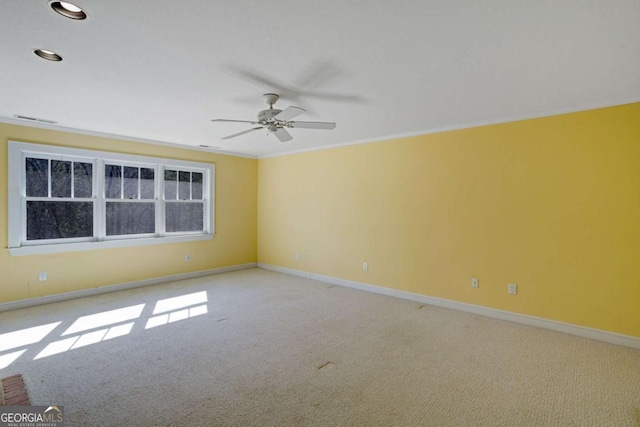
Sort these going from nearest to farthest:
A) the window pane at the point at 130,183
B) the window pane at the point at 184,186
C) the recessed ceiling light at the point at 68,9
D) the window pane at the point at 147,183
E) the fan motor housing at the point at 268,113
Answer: the recessed ceiling light at the point at 68,9, the fan motor housing at the point at 268,113, the window pane at the point at 130,183, the window pane at the point at 147,183, the window pane at the point at 184,186

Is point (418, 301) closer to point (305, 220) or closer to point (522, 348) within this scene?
point (522, 348)

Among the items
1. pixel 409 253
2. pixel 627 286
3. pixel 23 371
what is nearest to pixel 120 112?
pixel 23 371

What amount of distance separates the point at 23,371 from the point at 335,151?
458cm

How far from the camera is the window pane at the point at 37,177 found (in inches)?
162

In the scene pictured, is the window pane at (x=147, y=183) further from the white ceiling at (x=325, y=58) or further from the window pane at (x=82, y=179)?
the white ceiling at (x=325, y=58)

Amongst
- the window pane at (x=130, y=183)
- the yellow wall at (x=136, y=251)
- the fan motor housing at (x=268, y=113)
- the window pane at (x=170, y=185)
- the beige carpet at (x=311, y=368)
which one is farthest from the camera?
the window pane at (x=170, y=185)

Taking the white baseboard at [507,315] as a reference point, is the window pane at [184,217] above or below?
above

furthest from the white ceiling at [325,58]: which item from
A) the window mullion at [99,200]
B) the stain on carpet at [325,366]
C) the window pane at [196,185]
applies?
the stain on carpet at [325,366]

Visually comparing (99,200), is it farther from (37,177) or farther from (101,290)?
(101,290)

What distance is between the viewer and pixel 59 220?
4383 millimetres

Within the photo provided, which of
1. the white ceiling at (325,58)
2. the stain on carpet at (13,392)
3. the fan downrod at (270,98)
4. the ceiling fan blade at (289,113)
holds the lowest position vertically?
the stain on carpet at (13,392)

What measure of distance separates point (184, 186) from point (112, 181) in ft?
3.76

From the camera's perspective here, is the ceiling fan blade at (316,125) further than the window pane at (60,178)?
No

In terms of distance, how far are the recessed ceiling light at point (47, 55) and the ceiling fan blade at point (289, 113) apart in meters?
1.67
